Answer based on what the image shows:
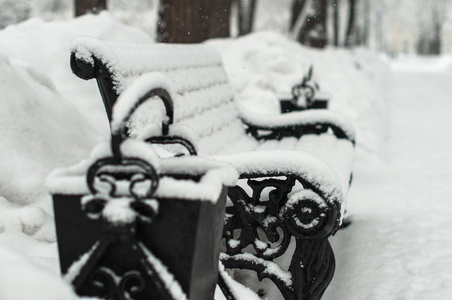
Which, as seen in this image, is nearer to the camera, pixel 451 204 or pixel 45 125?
pixel 45 125

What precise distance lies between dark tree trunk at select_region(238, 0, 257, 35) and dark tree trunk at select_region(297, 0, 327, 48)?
11.4ft

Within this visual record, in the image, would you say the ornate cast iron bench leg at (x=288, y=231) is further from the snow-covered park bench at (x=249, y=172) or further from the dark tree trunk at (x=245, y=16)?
the dark tree trunk at (x=245, y=16)

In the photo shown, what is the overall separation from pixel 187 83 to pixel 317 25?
36.3 ft

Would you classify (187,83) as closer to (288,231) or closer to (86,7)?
(288,231)

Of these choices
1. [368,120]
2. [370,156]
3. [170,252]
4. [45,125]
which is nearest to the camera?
[170,252]

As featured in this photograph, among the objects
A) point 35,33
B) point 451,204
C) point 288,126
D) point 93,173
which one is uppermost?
point 35,33

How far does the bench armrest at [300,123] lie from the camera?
3863mm

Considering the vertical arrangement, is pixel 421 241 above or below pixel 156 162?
below

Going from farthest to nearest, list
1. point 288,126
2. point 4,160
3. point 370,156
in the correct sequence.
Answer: point 370,156, point 288,126, point 4,160

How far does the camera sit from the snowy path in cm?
279

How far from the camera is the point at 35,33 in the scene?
4.50 m

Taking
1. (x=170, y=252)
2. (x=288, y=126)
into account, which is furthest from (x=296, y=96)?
(x=170, y=252)

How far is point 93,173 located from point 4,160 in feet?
5.08

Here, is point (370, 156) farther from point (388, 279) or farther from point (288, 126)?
point (388, 279)
